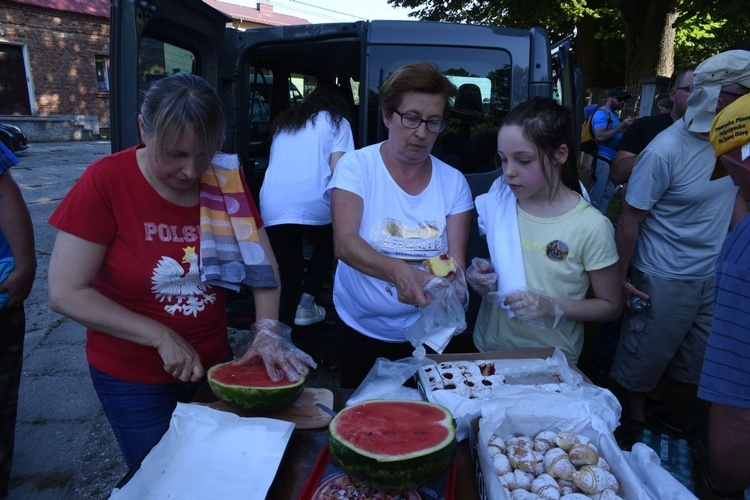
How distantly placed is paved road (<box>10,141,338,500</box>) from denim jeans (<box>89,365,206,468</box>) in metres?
1.40

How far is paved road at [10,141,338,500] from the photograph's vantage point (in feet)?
9.95

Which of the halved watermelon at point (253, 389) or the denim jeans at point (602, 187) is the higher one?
the denim jeans at point (602, 187)

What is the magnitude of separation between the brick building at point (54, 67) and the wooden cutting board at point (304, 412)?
24094 millimetres

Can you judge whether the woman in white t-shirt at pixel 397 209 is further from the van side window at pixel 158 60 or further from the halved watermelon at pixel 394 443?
the van side window at pixel 158 60

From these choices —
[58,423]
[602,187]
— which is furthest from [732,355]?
[602,187]

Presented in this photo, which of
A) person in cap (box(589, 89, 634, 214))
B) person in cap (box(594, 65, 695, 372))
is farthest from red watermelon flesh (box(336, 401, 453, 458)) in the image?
person in cap (box(589, 89, 634, 214))

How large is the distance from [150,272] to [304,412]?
754 millimetres

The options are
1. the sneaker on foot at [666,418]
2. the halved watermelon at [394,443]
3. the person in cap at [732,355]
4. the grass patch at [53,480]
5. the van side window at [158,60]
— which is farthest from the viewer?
the sneaker on foot at [666,418]

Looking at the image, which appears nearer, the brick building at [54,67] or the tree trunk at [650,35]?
the tree trunk at [650,35]

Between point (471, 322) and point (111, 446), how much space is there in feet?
8.56

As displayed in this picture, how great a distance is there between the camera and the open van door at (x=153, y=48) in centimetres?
261

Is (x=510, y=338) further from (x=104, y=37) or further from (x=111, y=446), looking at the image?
(x=104, y=37)

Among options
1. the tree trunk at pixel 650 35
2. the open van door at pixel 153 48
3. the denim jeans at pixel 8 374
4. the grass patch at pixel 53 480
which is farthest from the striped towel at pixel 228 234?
the tree trunk at pixel 650 35

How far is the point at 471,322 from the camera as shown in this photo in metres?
3.39
